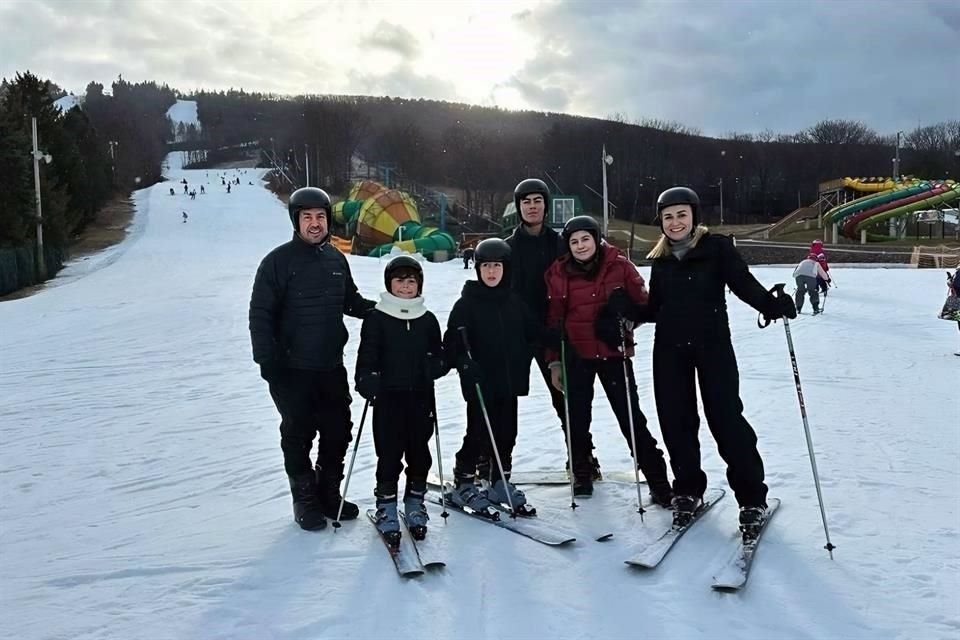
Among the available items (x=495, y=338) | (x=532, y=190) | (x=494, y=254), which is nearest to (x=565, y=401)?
(x=495, y=338)

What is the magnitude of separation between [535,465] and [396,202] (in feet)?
106

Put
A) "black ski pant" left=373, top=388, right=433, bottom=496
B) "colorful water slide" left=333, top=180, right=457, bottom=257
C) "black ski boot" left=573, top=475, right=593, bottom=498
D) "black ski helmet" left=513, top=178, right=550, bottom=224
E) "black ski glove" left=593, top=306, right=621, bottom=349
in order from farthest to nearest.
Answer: "colorful water slide" left=333, top=180, right=457, bottom=257 → "black ski helmet" left=513, top=178, right=550, bottom=224 → "black ski boot" left=573, top=475, right=593, bottom=498 → "black ski glove" left=593, top=306, right=621, bottom=349 → "black ski pant" left=373, top=388, right=433, bottom=496

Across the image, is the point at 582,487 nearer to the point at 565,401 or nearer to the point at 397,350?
the point at 565,401

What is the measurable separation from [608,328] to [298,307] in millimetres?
1779

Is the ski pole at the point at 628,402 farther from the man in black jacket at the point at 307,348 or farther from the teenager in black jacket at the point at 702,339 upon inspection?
the man in black jacket at the point at 307,348

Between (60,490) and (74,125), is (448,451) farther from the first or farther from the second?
(74,125)

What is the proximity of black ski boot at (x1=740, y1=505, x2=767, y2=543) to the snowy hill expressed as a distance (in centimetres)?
10

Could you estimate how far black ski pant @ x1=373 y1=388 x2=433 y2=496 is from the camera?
156 inches

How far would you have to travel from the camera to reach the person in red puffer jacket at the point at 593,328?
432cm

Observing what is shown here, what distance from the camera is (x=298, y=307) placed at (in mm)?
4043

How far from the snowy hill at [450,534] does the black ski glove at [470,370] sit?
861 millimetres

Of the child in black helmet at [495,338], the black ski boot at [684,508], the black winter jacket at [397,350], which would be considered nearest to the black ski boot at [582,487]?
the child in black helmet at [495,338]

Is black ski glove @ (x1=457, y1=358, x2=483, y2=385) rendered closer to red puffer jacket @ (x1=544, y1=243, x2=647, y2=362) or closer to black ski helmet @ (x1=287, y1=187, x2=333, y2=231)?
red puffer jacket @ (x1=544, y1=243, x2=647, y2=362)

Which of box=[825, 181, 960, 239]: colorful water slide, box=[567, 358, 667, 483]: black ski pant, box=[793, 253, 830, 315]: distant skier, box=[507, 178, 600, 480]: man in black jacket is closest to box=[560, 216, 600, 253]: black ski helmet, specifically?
box=[507, 178, 600, 480]: man in black jacket
